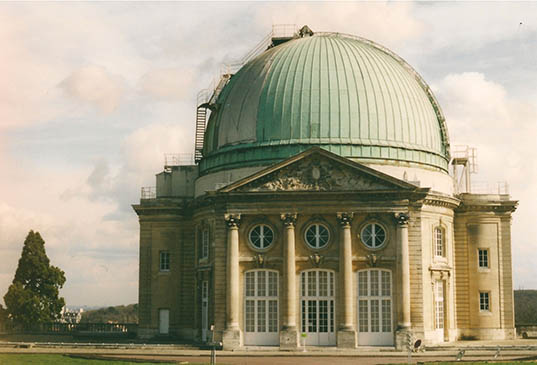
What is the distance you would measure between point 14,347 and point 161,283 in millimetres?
13706

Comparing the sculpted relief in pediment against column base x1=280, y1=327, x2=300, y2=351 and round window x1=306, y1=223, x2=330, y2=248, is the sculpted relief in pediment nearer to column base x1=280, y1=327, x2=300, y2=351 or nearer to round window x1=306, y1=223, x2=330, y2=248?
round window x1=306, y1=223, x2=330, y2=248

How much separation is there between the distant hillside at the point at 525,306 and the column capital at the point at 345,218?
203ft

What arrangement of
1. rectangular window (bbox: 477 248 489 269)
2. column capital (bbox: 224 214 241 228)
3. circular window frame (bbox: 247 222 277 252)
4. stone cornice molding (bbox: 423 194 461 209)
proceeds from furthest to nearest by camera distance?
rectangular window (bbox: 477 248 489 269) < stone cornice molding (bbox: 423 194 461 209) < circular window frame (bbox: 247 222 277 252) < column capital (bbox: 224 214 241 228)

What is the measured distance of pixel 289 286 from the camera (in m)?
57.2

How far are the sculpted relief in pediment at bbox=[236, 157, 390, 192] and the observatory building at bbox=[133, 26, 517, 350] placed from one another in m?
0.07

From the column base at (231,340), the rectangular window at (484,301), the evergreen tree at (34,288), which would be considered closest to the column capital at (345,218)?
the column base at (231,340)

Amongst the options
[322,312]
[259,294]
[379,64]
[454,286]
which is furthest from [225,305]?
[379,64]

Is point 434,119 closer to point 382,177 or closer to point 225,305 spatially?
point 382,177

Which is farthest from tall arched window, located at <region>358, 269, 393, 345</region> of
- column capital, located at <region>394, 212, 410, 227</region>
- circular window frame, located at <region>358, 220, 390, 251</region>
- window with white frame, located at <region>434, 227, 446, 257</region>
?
window with white frame, located at <region>434, 227, 446, 257</region>

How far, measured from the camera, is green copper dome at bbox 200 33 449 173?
204 feet

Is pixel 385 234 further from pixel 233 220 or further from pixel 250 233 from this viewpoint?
pixel 233 220

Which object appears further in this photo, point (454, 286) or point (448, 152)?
point (448, 152)

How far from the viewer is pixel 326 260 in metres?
57.9

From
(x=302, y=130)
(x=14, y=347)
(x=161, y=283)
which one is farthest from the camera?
(x=161, y=283)
